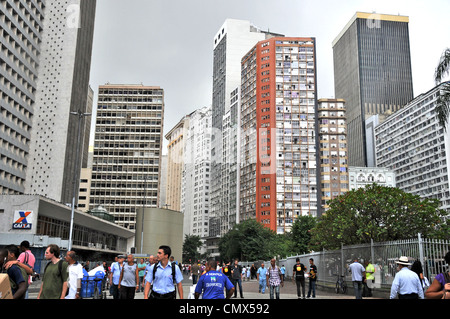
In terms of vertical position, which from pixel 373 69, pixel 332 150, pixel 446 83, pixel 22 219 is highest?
pixel 373 69

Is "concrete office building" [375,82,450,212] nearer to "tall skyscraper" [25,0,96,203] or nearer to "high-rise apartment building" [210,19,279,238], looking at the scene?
"high-rise apartment building" [210,19,279,238]

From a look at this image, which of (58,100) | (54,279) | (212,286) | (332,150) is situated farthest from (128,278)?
(332,150)

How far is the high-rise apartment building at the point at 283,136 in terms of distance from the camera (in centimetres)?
10475

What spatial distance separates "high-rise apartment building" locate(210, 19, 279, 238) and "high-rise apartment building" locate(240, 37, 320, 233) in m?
22.6

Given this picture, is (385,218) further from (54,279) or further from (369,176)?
(369,176)

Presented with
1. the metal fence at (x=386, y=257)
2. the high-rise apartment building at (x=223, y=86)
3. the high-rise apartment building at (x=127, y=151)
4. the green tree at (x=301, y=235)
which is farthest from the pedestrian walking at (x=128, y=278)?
the high-rise apartment building at (x=223, y=86)

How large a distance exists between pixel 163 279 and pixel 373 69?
17614 cm

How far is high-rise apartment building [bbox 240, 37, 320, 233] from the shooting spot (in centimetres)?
10475

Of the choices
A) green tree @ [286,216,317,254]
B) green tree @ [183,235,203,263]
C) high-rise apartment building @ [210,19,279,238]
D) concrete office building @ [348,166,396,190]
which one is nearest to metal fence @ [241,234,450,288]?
green tree @ [286,216,317,254]

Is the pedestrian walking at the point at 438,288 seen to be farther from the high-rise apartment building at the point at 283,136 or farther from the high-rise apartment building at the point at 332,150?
the high-rise apartment building at the point at 332,150

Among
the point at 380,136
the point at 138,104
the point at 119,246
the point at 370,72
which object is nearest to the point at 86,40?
the point at 138,104

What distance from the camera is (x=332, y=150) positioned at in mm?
115688

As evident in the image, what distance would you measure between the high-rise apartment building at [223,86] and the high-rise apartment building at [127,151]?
85.9 feet
